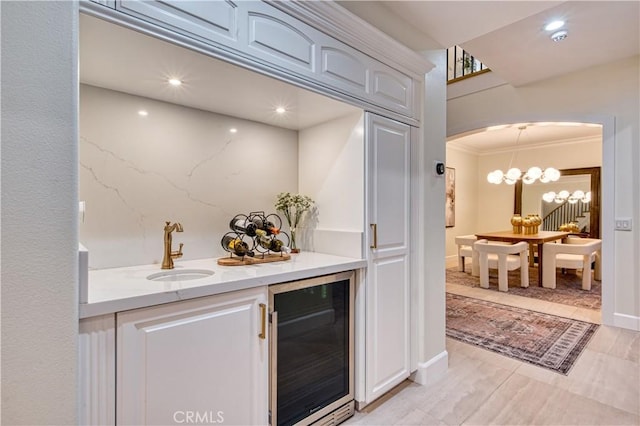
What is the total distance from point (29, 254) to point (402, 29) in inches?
88.7

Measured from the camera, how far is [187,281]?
1305 millimetres

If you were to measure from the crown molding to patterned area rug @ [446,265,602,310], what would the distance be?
3892mm

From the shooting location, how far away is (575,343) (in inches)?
117

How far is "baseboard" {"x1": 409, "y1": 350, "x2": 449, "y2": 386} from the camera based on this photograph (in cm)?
226

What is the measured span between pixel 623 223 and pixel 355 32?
11.6 ft

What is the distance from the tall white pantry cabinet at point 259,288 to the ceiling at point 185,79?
68mm

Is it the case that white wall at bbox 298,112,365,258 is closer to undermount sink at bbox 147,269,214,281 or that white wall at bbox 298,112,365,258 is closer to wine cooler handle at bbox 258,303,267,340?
wine cooler handle at bbox 258,303,267,340

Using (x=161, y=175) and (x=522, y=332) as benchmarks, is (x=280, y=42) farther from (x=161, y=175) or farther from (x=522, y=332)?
(x=522, y=332)

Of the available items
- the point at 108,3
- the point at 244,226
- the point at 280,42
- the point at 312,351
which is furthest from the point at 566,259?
the point at 108,3

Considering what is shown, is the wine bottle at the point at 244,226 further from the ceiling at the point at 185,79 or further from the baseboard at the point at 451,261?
the baseboard at the point at 451,261

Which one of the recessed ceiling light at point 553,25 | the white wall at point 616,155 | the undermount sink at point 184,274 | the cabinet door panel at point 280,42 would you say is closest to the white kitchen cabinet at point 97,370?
the undermount sink at point 184,274

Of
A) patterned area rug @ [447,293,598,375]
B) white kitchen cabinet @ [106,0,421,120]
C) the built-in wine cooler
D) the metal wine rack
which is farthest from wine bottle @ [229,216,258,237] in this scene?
patterned area rug @ [447,293,598,375]

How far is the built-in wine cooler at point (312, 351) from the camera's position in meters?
1.57

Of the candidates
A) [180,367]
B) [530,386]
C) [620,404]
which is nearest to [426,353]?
[530,386]
